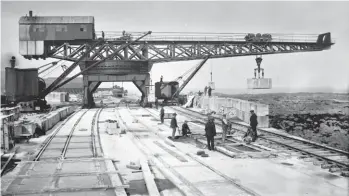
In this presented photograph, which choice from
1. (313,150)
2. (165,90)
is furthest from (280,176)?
(165,90)

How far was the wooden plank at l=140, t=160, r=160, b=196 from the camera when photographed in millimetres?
8977

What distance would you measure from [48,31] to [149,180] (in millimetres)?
30846

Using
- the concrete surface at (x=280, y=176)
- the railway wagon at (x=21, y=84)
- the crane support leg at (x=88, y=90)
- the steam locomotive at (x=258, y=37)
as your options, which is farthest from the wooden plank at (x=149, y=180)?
the steam locomotive at (x=258, y=37)

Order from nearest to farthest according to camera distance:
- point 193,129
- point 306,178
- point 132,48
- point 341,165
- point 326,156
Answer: point 306,178 < point 341,165 < point 326,156 < point 193,129 < point 132,48

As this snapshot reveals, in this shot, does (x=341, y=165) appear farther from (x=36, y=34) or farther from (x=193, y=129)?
(x=36, y=34)

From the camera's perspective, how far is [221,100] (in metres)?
29.8

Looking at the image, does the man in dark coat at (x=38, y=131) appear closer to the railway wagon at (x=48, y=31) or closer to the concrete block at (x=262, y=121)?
the concrete block at (x=262, y=121)

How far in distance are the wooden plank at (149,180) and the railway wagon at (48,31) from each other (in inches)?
1106

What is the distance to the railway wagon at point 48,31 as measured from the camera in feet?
120

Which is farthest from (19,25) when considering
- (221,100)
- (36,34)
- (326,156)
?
(326,156)

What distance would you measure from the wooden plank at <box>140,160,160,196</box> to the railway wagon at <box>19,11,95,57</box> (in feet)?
92.1

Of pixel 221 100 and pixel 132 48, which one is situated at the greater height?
pixel 132 48

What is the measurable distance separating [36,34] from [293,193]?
33628mm

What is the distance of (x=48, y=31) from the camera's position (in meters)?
36.7
